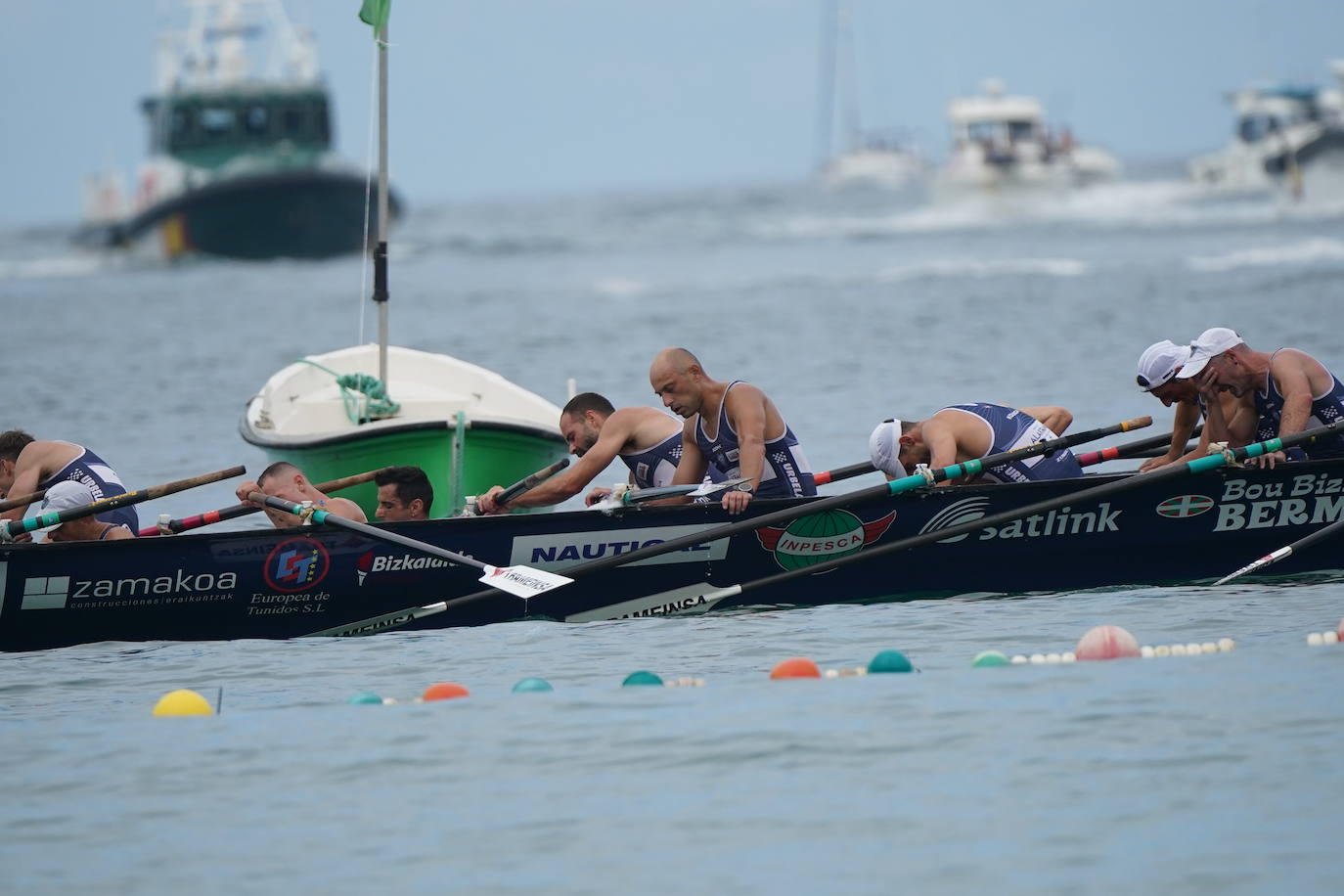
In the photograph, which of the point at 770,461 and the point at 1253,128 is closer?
the point at 770,461

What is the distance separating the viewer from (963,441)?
1031 cm

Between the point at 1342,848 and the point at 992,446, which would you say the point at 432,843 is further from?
the point at 992,446

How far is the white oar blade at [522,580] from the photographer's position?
9773mm

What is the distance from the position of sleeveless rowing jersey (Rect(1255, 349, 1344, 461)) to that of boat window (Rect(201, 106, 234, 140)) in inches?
1841

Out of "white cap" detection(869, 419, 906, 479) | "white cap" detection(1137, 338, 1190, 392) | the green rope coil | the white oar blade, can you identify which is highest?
"white cap" detection(1137, 338, 1190, 392)

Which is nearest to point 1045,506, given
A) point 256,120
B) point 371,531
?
point 371,531

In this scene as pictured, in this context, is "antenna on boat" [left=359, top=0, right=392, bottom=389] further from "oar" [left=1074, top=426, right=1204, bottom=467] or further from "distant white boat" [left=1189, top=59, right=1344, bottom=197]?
"distant white boat" [left=1189, top=59, right=1344, bottom=197]

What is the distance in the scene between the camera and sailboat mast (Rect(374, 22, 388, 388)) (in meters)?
13.4

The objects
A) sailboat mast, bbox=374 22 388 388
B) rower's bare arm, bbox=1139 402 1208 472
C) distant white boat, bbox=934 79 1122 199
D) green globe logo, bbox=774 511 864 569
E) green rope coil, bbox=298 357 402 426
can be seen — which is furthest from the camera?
distant white boat, bbox=934 79 1122 199

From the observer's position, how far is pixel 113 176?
6988 centimetres

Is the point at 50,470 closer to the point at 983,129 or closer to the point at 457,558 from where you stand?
the point at 457,558

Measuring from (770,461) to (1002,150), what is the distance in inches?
2391

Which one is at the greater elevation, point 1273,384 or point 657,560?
point 1273,384

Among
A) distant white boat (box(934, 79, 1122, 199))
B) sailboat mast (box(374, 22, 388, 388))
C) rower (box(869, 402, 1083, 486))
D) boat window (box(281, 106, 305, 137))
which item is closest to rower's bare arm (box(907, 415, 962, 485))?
rower (box(869, 402, 1083, 486))
